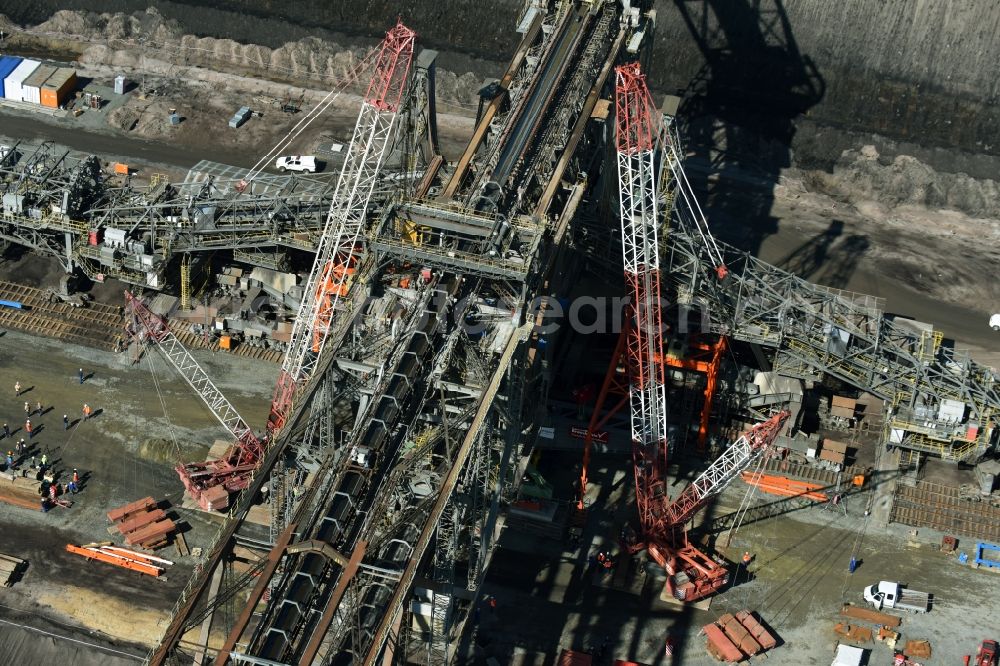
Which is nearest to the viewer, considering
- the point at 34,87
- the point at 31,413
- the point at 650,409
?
the point at 650,409

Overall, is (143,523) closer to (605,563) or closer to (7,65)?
(605,563)

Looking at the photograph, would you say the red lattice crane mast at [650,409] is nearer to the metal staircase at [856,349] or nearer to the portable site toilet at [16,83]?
the metal staircase at [856,349]

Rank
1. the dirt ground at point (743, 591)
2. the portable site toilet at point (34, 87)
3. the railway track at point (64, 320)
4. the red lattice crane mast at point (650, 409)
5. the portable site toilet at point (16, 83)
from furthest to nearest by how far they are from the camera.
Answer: the portable site toilet at point (16, 83) < the portable site toilet at point (34, 87) < the railway track at point (64, 320) < the red lattice crane mast at point (650, 409) < the dirt ground at point (743, 591)

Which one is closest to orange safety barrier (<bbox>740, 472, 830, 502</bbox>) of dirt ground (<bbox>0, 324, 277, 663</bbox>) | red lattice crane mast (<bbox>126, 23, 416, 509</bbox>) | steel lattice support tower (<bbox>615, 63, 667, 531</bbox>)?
steel lattice support tower (<bbox>615, 63, 667, 531</bbox>)

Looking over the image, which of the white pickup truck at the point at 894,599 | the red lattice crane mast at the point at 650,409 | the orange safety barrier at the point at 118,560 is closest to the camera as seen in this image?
the orange safety barrier at the point at 118,560

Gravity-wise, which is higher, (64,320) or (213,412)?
(64,320)

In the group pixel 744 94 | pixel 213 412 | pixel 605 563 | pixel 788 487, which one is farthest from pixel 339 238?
pixel 744 94

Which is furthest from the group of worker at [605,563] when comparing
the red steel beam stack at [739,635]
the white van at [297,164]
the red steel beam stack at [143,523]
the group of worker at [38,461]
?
the white van at [297,164]
